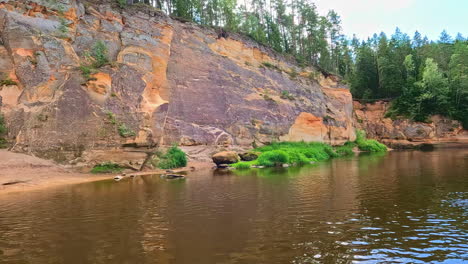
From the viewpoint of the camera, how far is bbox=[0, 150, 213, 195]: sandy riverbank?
16016mm

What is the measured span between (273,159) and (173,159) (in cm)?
821

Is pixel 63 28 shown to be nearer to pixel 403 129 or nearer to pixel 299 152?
pixel 299 152

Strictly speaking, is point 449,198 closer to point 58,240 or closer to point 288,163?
point 58,240

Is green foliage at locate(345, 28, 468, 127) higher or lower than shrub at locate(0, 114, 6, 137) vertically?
higher

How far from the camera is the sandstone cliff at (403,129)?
1838 inches

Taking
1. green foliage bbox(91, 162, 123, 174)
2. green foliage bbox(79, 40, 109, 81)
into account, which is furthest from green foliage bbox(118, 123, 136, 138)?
green foliage bbox(79, 40, 109, 81)

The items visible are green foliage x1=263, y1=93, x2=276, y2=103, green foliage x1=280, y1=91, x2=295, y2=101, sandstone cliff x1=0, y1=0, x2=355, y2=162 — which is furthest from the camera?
green foliage x1=280, y1=91, x2=295, y2=101

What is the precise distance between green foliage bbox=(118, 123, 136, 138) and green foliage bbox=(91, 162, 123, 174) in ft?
7.36

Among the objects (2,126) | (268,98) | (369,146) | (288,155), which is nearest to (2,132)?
(2,126)

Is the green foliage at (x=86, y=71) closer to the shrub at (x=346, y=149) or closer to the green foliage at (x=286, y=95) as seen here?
the green foliage at (x=286, y=95)

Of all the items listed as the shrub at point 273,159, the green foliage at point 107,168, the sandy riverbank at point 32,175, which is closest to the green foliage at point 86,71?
the green foliage at point 107,168

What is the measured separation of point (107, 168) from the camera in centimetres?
2091

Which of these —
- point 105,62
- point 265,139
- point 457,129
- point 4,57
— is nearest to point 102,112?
point 105,62

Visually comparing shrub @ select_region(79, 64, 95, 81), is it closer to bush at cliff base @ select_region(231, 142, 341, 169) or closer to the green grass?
the green grass
